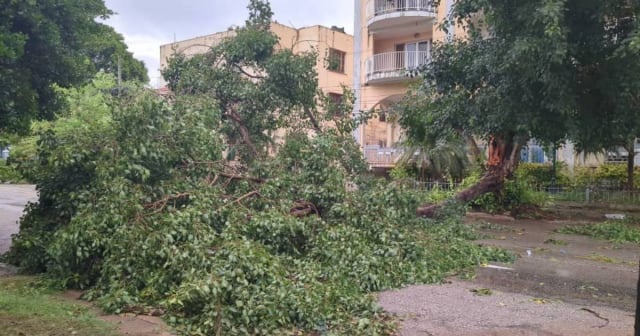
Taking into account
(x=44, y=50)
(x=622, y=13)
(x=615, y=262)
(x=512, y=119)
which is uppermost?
(x=622, y=13)

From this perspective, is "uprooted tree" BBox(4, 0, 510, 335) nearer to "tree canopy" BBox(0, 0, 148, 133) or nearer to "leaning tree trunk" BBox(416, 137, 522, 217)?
"tree canopy" BBox(0, 0, 148, 133)

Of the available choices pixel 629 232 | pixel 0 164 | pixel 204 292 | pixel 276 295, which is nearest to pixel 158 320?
pixel 204 292

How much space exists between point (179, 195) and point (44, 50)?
3.46 metres

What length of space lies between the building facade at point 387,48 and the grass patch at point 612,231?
31.2 ft

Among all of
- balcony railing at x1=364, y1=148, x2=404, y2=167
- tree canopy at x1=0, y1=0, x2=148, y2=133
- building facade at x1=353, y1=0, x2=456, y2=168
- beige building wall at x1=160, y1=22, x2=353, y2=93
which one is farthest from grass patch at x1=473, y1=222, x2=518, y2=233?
beige building wall at x1=160, y1=22, x2=353, y2=93

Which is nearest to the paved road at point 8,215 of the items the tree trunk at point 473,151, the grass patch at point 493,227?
the grass patch at point 493,227

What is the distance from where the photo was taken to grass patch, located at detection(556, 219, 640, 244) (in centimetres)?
1116

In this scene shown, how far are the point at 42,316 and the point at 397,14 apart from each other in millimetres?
19052

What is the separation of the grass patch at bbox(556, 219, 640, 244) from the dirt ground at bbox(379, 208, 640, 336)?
1310 millimetres

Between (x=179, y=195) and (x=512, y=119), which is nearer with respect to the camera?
(x=179, y=195)

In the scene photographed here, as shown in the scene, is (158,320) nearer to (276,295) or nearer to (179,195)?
(276,295)

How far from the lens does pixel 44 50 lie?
27.4 feet

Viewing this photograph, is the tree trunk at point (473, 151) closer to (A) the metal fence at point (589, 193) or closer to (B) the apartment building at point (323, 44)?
(A) the metal fence at point (589, 193)

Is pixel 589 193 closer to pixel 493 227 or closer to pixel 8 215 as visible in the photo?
pixel 493 227
